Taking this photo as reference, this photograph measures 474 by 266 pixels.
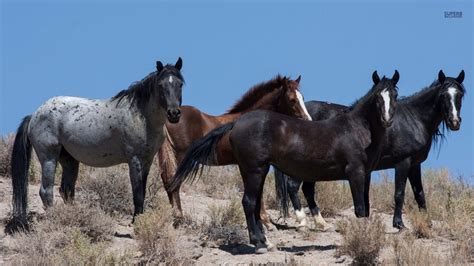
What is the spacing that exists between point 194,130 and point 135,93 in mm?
1554

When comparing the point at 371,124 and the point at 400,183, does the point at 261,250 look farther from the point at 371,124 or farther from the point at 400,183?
the point at 400,183

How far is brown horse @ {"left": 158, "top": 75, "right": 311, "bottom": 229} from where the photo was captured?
13508mm

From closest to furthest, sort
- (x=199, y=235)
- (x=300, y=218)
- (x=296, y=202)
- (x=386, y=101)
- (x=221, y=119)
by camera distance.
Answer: (x=386, y=101) < (x=199, y=235) < (x=300, y=218) < (x=296, y=202) < (x=221, y=119)

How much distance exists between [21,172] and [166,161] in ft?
7.17

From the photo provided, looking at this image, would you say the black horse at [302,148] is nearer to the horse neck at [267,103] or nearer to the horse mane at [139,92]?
the horse mane at [139,92]

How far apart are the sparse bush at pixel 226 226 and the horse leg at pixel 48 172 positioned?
217cm

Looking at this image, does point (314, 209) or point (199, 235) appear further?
point (314, 209)

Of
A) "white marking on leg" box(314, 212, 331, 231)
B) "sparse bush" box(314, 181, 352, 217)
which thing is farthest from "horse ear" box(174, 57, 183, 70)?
"sparse bush" box(314, 181, 352, 217)

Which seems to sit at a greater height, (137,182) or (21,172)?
(21,172)

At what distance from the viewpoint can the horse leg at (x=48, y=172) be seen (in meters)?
12.3

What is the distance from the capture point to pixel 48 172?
40.6 ft

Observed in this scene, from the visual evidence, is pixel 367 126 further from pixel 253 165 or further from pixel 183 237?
pixel 183 237

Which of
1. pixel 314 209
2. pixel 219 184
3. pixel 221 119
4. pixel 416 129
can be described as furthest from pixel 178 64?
pixel 219 184

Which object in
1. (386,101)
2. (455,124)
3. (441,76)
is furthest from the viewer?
(441,76)
